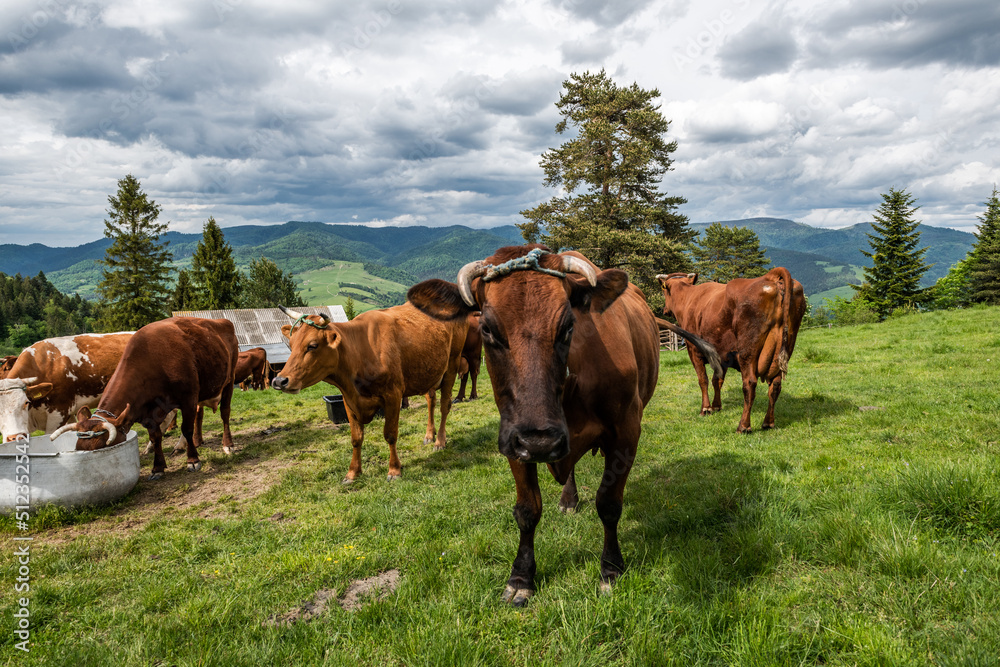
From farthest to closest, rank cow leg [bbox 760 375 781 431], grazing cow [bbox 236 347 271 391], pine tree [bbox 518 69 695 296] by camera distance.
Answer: pine tree [bbox 518 69 695 296] → grazing cow [bbox 236 347 271 391] → cow leg [bbox 760 375 781 431]

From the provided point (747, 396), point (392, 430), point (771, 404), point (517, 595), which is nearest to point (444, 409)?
point (392, 430)

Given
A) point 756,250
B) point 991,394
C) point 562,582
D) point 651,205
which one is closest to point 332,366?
point 562,582

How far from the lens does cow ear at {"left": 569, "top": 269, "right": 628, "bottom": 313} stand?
3.00 m

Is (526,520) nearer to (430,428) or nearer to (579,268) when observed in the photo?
(579,268)

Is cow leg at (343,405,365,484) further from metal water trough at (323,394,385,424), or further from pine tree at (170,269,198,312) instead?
pine tree at (170,269,198,312)

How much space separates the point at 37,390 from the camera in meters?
6.69

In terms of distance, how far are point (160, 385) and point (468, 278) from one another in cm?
625

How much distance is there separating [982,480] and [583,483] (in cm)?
341

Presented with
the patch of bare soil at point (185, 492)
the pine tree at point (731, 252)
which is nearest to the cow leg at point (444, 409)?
the patch of bare soil at point (185, 492)

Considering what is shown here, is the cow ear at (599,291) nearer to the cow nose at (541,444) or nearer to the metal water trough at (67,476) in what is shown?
the cow nose at (541,444)

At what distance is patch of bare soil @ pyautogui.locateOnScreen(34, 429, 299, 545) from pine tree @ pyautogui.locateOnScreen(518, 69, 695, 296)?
74.9 feet

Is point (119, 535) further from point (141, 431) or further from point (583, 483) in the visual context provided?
point (141, 431)

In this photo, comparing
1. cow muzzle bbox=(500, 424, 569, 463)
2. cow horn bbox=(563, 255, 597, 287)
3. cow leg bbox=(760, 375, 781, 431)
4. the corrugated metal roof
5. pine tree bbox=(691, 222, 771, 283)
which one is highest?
pine tree bbox=(691, 222, 771, 283)

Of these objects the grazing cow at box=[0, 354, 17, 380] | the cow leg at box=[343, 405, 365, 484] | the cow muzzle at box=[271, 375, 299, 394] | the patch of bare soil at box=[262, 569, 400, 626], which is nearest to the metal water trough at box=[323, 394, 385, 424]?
the cow leg at box=[343, 405, 365, 484]
